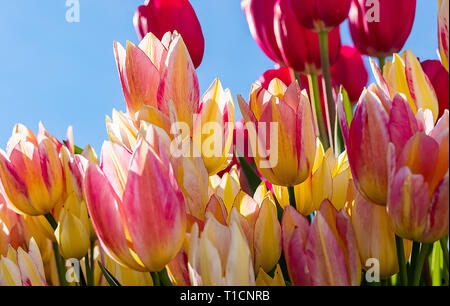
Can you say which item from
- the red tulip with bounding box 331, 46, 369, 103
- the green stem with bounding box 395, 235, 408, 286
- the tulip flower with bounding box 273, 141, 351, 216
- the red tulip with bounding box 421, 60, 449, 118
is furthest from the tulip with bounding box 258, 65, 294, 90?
the green stem with bounding box 395, 235, 408, 286

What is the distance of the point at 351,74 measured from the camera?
0.76m

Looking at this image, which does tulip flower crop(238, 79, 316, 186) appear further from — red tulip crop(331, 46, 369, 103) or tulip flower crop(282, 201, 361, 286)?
red tulip crop(331, 46, 369, 103)

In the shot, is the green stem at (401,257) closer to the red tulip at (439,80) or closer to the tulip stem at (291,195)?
the tulip stem at (291,195)

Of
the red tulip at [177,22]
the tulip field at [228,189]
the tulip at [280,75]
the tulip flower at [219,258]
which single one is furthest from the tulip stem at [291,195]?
the tulip at [280,75]

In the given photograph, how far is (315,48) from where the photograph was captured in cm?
61

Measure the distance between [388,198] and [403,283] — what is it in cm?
8

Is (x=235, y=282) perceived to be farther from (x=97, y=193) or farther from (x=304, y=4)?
(x=304, y=4)

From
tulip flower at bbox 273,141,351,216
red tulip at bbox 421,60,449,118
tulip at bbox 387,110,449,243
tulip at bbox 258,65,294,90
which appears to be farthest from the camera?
tulip at bbox 258,65,294,90

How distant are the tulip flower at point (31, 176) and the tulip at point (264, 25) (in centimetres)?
30

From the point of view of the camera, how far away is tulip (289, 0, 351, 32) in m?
0.52

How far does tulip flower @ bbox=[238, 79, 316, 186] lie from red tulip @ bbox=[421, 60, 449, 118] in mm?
208

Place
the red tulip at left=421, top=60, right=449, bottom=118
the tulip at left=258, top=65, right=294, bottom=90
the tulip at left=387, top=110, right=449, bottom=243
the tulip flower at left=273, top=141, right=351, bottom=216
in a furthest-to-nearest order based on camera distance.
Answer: the tulip at left=258, top=65, right=294, bottom=90 → the red tulip at left=421, top=60, right=449, bottom=118 → the tulip flower at left=273, top=141, right=351, bottom=216 → the tulip at left=387, top=110, right=449, bottom=243

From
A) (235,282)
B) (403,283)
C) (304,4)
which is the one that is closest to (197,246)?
(235,282)
